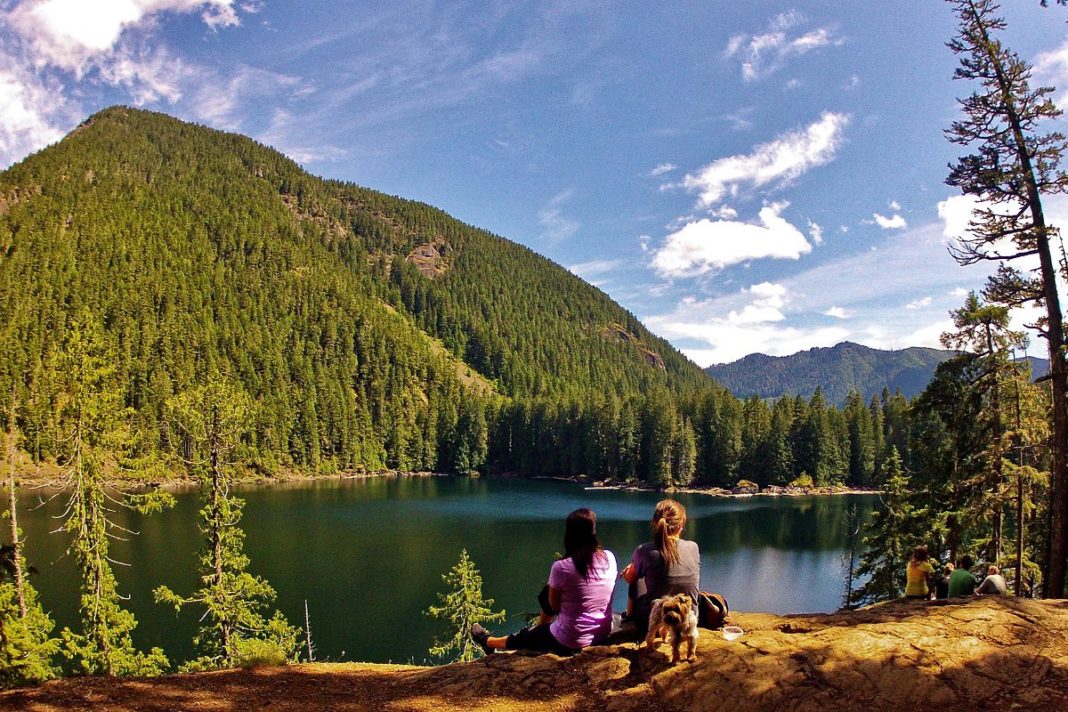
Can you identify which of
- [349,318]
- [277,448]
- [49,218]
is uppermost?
[49,218]

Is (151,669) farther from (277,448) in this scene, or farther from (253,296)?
(253,296)

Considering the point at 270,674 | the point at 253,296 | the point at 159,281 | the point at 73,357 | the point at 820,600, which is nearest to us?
the point at 270,674

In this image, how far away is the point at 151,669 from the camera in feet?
61.8

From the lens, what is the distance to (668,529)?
6430 mm

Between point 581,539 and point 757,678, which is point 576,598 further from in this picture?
point 757,678

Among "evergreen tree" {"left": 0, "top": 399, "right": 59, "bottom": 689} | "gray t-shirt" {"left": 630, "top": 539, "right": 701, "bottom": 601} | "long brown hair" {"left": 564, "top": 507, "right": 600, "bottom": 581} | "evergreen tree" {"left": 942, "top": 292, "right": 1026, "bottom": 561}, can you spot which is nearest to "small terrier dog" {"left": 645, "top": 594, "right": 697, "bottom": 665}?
"gray t-shirt" {"left": 630, "top": 539, "right": 701, "bottom": 601}

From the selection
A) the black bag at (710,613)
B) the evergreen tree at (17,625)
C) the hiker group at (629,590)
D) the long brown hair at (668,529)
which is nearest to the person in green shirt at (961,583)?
the black bag at (710,613)

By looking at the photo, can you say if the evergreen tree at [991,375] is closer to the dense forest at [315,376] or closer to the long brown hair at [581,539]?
the long brown hair at [581,539]

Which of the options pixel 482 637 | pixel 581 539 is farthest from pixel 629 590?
pixel 482 637

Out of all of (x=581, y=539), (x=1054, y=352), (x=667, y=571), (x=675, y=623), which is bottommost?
(x=675, y=623)

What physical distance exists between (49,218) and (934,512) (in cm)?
20658

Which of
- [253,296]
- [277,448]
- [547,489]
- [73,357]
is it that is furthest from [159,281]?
[73,357]

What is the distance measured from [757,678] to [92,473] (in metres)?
20.0

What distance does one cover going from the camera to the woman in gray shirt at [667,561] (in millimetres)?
6446
